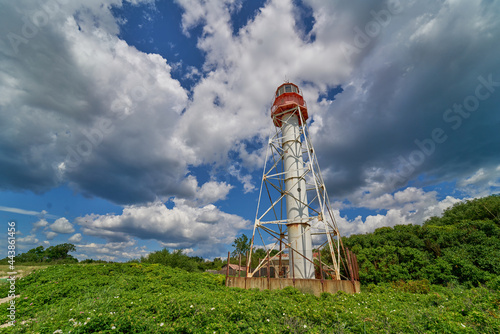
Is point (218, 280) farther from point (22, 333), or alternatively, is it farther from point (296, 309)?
point (22, 333)

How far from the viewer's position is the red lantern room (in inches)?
783

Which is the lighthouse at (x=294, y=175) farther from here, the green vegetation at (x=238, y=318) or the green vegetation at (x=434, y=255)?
the green vegetation at (x=434, y=255)

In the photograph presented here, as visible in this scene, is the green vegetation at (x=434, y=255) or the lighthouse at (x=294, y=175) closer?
the lighthouse at (x=294, y=175)

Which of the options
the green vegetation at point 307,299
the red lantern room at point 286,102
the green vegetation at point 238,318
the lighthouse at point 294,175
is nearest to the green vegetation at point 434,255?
the green vegetation at point 307,299

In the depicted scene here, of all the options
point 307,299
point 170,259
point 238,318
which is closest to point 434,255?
point 307,299

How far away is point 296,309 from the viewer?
7.41m

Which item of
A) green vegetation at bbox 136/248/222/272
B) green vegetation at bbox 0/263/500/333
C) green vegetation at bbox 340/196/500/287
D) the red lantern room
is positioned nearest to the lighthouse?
the red lantern room

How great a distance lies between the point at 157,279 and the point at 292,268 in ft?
32.5

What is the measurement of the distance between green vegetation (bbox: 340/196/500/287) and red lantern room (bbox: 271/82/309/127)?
1563cm

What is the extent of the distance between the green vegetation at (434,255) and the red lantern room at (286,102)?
51.3 ft

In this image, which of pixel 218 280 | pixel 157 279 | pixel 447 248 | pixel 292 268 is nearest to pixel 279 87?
pixel 292 268

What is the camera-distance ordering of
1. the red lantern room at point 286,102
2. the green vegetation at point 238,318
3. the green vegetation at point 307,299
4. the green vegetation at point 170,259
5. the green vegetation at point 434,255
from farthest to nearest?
the green vegetation at point 170,259
the red lantern room at point 286,102
the green vegetation at point 434,255
the green vegetation at point 307,299
the green vegetation at point 238,318

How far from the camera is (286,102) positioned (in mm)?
19938

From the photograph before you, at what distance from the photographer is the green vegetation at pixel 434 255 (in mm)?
16656
